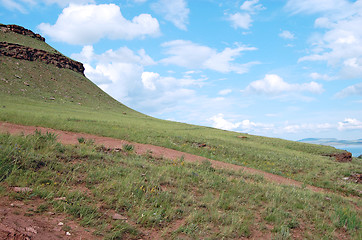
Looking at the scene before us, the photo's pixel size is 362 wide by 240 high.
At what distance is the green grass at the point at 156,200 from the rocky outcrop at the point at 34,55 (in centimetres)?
6456

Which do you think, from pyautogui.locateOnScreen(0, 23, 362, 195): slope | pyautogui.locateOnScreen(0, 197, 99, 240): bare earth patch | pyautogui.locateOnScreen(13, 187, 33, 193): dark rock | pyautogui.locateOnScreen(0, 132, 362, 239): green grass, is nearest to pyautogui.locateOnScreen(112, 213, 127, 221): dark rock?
pyautogui.locateOnScreen(0, 132, 362, 239): green grass

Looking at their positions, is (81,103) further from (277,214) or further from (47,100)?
(277,214)

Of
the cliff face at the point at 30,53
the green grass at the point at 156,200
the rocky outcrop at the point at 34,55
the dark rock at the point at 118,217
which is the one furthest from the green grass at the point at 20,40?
the dark rock at the point at 118,217

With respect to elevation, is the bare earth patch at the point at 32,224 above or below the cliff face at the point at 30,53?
below

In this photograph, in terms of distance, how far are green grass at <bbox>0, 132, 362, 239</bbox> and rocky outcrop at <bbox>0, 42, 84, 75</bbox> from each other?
64564mm

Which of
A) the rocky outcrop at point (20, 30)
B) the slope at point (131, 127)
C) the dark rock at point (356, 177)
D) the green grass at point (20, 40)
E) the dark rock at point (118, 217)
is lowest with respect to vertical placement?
the dark rock at point (118, 217)

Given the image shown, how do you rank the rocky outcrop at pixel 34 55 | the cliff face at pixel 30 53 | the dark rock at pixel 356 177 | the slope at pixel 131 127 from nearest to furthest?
1. the dark rock at pixel 356 177
2. the slope at pixel 131 127
3. the rocky outcrop at pixel 34 55
4. the cliff face at pixel 30 53

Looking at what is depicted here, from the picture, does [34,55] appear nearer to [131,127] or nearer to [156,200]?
[131,127]

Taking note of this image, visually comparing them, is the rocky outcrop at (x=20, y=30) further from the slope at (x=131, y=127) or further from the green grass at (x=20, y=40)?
the slope at (x=131, y=127)

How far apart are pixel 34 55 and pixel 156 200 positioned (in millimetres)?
73368

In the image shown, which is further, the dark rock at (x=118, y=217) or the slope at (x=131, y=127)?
the slope at (x=131, y=127)

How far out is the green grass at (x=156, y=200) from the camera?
6.00 metres

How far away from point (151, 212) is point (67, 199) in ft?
7.43

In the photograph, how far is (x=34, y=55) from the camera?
214ft
